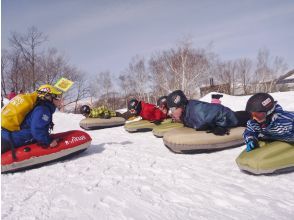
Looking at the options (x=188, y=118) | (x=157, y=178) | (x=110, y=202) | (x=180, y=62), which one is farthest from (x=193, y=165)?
(x=180, y=62)

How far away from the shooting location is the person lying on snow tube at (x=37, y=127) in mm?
4609

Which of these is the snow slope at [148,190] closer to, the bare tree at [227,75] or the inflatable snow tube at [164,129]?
the inflatable snow tube at [164,129]

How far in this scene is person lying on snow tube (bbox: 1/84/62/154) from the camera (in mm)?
4609

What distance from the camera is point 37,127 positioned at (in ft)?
15.1

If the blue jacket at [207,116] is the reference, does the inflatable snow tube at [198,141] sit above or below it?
below

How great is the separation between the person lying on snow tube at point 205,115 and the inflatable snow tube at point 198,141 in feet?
0.42

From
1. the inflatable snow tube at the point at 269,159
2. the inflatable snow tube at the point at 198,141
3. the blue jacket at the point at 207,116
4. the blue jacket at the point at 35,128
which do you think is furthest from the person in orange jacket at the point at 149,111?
the inflatable snow tube at the point at 269,159

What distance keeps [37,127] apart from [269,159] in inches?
136

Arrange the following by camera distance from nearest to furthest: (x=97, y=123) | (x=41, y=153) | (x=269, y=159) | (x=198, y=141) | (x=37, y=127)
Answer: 1. (x=269, y=159)
2. (x=37, y=127)
3. (x=41, y=153)
4. (x=198, y=141)
5. (x=97, y=123)

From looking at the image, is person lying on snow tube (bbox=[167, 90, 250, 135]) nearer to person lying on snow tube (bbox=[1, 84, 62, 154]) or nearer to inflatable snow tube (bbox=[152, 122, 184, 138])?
inflatable snow tube (bbox=[152, 122, 184, 138])

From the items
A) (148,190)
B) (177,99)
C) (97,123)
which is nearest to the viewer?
(148,190)

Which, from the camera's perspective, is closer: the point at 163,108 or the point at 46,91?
the point at 46,91

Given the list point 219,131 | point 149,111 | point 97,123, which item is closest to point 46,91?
point 219,131

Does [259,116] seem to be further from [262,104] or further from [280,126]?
[280,126]
